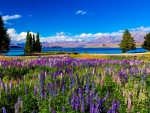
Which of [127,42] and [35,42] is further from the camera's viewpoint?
[35,42]

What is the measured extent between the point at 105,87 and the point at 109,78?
1.22m

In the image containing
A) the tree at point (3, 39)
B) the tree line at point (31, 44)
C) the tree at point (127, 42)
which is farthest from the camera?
the tree line at point (31, 44)

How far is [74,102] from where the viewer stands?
5309mm

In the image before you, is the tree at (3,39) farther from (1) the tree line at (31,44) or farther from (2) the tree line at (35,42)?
(1) the tree line at (31,44)

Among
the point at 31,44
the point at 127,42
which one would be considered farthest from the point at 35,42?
the point at 127,42

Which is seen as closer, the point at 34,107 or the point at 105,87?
the point at 34,107

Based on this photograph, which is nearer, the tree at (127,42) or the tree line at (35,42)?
the tree line at (35,42)

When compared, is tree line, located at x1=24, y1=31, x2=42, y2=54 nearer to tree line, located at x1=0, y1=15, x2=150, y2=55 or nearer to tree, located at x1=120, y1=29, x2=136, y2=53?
tree line, located at x1=0, y1=15, x2=150, y2=55

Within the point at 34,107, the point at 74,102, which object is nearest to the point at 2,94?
the point at 34,107

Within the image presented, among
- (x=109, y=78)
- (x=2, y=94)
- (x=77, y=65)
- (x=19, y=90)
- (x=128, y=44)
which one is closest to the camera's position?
(x=2, y=94)

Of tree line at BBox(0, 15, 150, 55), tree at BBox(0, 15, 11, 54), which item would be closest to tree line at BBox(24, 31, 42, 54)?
tree line at BBox(0, 15, 150, 55)

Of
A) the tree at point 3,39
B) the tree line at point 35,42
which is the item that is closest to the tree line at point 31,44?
the tree line at point 35,42

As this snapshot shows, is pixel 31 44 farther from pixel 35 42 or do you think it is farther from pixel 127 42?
pixel 127 42

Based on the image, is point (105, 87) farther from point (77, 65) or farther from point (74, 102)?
point (77, 65)
